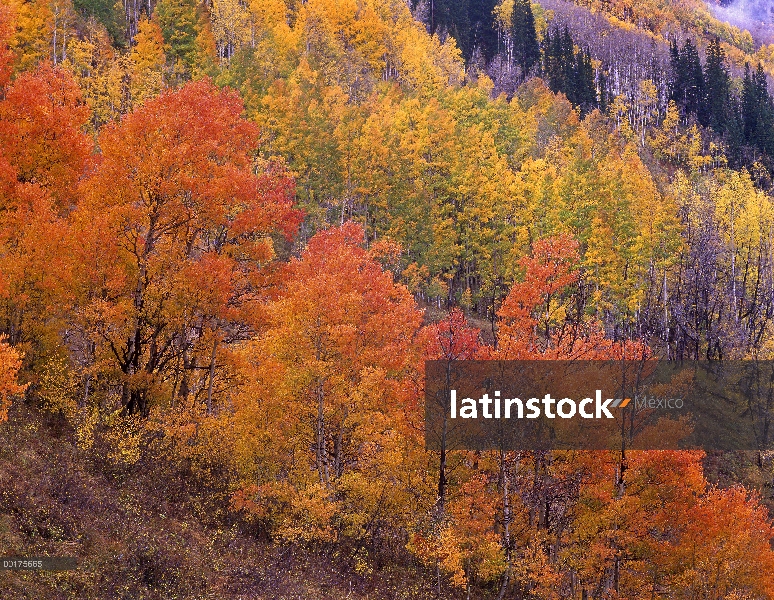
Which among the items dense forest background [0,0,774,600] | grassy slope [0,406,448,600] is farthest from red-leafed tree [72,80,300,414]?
grassy slope [0,406,448,600]

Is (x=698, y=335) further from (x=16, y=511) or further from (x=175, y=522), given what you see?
(x=16, y=511)

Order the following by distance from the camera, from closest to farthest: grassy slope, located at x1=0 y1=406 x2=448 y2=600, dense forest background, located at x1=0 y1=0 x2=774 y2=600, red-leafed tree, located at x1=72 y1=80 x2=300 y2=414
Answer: grassy slope, located at x1=0 y1=406 x2=448 y2=600 → dense forest background, located at x1=0 y1=0 x2=774 y2=600 → red-leafed tree, located at x1=72 y1=80 x2=300 y2=414

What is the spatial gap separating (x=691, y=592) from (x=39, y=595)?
24.5 meters

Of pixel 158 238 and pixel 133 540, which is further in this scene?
pixel 158 238

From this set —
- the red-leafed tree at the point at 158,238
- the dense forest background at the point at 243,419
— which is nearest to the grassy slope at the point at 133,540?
the dense forest background at the point at 243,419

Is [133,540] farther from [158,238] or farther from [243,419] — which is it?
[158,238]

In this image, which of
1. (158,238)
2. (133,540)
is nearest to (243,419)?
(133,540)

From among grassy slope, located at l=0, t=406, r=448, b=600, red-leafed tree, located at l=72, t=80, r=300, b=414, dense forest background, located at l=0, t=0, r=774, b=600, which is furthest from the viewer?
red-leafed tree, located at l=72, t=80, r=300, b=414

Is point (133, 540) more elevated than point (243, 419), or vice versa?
point (243, 419)

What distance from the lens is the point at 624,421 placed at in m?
29.3

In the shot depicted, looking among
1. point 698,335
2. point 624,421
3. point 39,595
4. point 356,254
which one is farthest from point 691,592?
point 698,335

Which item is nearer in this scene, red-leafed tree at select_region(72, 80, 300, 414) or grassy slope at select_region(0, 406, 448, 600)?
grassy slope at select_region(0, 406, 448, 600)

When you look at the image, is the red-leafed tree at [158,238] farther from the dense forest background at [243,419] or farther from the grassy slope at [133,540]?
the grassy slope at [133,540]

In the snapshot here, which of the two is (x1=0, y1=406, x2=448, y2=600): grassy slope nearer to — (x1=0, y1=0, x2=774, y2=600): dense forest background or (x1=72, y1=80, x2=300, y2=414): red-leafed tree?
(x1=0, y1=0, x2=774, y2=600): dense forest background
